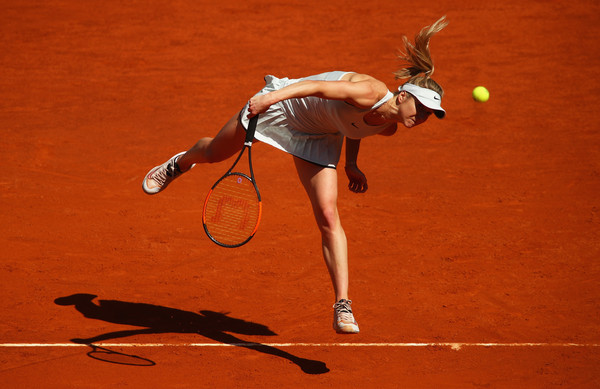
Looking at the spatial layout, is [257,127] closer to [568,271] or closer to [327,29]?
[568,271]

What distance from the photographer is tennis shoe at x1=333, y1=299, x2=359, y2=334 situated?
4887 mm

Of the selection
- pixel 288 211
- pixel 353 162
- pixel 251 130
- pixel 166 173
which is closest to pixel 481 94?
pixel 288 211

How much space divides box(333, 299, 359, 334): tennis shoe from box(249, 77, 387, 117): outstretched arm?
4.34ft

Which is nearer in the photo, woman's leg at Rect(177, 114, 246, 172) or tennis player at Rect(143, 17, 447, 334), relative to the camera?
tennis player at Rect(143, 17, 447, 334)

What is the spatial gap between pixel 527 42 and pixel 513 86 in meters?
1.57

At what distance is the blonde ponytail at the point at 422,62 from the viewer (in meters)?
4.84

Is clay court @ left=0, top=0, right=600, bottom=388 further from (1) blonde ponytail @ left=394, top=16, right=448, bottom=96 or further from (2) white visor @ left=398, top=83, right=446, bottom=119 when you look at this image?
(1) blonde ponytail @ left=394, top=16, right=448, bottom=96

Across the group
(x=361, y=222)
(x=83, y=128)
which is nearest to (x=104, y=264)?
(x=361, y=222)

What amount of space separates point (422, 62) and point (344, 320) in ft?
5.72

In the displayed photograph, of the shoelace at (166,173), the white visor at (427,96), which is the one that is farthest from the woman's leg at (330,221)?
the shoelace at (166,173)

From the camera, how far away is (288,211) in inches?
317

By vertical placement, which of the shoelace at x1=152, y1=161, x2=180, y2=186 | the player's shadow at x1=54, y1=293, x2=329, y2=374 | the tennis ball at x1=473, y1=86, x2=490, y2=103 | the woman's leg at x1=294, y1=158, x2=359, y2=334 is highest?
the tennis ball at x1=473, y1=86, x2=490, y2=103

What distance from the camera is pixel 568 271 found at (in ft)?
22.3

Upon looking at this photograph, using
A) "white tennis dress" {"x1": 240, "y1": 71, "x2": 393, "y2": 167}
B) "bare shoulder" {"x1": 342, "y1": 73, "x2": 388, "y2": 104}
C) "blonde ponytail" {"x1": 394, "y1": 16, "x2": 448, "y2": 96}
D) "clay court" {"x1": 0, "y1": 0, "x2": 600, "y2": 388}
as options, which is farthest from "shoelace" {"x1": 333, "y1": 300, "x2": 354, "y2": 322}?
"blonde ponytail" {"x1": 394, "y1": 16, "x2": 448, "y2": 96}
